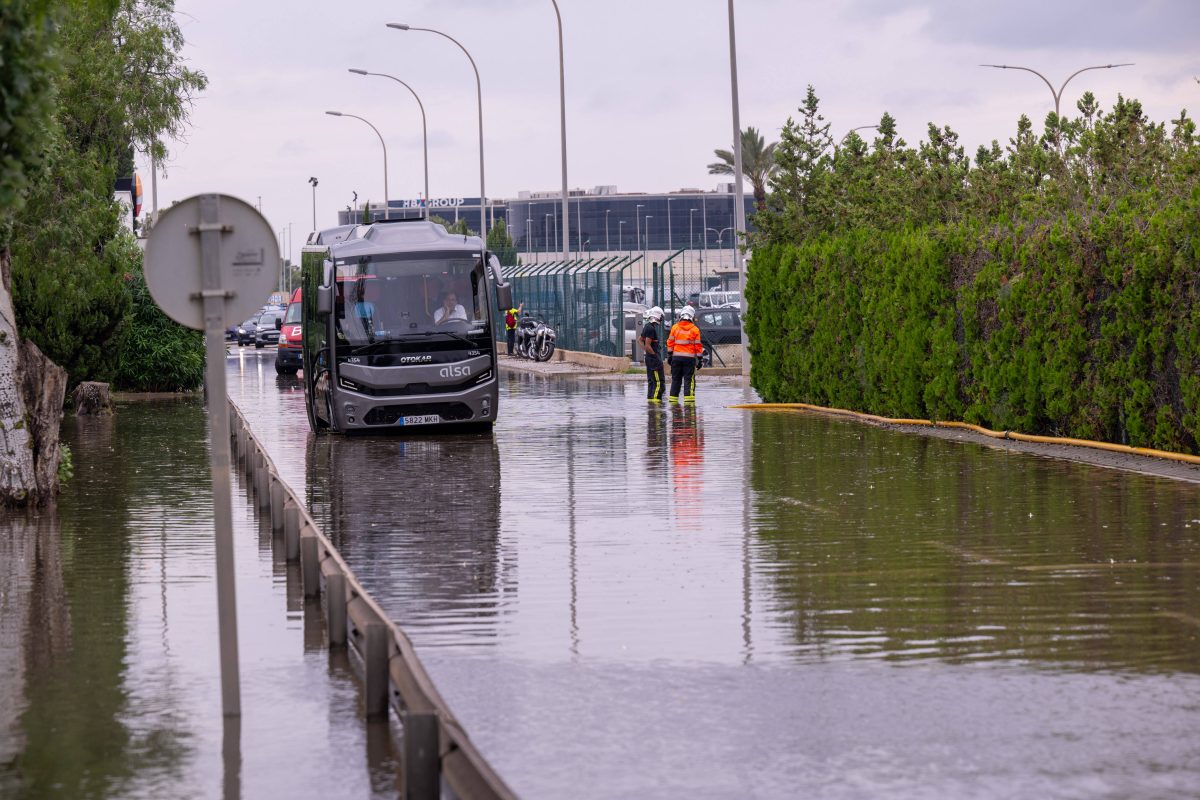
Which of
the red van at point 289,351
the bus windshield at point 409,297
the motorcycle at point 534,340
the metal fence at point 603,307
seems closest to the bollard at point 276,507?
the bus windshield at point 409,297

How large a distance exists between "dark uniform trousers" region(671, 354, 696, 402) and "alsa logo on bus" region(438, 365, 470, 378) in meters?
7.13

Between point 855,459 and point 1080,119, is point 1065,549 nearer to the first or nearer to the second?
point 855,459

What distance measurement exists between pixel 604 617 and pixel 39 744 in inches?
143

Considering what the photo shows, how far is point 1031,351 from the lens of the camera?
22359 mm

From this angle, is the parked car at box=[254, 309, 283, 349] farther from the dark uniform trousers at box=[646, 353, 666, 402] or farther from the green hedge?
the green hedge

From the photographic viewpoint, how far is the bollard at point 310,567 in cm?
1126

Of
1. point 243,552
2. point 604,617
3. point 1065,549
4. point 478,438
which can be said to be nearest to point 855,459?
point 478,438

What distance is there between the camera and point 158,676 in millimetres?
9031

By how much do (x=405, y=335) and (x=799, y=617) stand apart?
15.5m

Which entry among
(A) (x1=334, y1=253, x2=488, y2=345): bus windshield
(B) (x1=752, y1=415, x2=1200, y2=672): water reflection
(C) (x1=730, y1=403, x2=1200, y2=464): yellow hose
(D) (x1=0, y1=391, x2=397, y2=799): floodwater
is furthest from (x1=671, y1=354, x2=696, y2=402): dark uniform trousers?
(D) (x1=0, y1=391, x2=397, y2=799): floodwater

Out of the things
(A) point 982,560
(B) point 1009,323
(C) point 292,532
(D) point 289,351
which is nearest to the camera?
(A) point 982,560

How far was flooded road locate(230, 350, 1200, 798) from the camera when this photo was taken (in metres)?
7.32

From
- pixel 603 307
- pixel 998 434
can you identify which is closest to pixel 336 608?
pixel 998 434

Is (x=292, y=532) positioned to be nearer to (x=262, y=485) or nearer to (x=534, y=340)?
(x=262, y=485)
